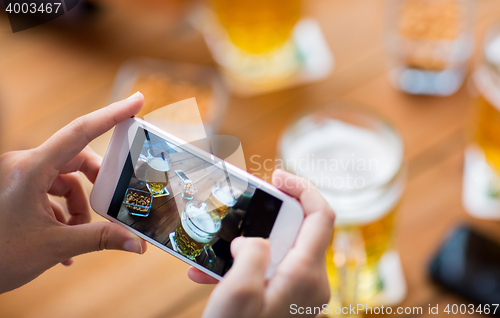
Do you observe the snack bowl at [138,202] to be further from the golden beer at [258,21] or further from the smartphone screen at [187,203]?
the golden beer at [258,21]

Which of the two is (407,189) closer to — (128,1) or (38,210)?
(38,210)

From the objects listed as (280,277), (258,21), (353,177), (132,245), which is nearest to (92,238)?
(132,245)

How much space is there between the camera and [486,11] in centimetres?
71

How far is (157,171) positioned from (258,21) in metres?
0.37

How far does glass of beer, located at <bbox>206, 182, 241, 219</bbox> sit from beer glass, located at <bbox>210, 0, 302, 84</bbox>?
0.35 meters

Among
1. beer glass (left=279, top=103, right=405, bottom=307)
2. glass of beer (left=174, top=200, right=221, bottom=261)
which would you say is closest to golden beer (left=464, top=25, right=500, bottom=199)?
beer glass (left=279, top=103, right=405, bottom=307)

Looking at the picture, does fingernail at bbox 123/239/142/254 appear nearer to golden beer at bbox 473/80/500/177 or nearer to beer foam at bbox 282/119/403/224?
beer foam at bbox 282/119/403/224

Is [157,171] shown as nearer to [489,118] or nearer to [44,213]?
[44,213]

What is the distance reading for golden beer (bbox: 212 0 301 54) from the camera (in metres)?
0.62

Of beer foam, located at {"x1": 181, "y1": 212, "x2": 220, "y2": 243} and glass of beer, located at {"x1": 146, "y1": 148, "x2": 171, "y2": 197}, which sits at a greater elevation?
glass of beer, located at {"x1": 146, "y1": 148, "x2": 171, "y2": 197}

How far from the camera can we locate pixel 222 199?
0.34 meters

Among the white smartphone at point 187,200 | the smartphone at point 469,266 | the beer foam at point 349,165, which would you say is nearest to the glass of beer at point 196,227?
the white smartphone at point 187,200

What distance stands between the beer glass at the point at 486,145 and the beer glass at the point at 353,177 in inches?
5.2

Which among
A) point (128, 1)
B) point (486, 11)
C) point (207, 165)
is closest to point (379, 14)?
point (486, 11)
